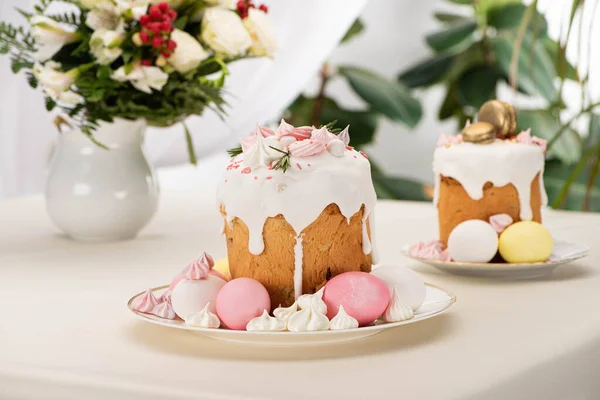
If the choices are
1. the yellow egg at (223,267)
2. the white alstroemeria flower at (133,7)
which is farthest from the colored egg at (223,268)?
the white alstroemeria flower at (133,7)

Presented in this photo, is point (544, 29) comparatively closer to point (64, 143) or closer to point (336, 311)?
point (64, 143)

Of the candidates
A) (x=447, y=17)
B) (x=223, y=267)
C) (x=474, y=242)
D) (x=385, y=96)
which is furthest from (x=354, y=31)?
(x=223, y=267)

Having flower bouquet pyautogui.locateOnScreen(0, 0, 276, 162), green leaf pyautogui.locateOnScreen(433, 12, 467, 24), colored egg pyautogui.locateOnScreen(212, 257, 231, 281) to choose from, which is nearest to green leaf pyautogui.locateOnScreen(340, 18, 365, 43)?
green leaf pyautogui.locateOnScreen(433, 12, 467, 24)

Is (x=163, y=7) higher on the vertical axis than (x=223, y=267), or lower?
higher

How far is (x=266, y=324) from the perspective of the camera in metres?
0.73

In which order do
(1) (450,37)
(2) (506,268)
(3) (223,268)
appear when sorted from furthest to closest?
1. (1) (450,37)
2. (2) (506,268)
3. (3) (223,268)

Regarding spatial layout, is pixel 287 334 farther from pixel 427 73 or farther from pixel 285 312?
pixel 427 73

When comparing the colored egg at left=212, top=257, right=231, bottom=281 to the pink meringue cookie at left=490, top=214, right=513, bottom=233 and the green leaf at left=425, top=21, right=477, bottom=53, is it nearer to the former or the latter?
the pink meringue cookie at left=490, top=214, right=513, bottom=233

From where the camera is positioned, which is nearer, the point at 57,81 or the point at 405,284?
the point at 405,284

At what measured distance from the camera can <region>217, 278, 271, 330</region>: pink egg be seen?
74 centimetres

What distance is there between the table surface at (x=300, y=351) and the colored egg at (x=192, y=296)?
1.2 inches

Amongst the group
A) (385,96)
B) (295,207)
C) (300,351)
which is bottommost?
(300,351)

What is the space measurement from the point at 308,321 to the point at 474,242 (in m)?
0.37

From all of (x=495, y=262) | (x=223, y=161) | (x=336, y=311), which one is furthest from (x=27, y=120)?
(x=336, y=311)
